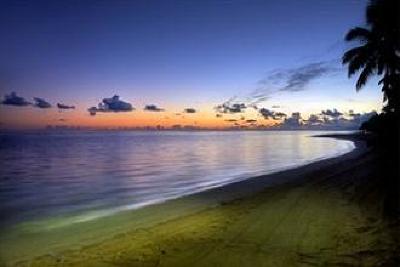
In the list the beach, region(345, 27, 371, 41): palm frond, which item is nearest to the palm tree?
region(345, 27, 371, 41): palm frond

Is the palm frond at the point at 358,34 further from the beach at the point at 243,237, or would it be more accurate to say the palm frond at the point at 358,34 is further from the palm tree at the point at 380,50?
the beach at the point at 243,237

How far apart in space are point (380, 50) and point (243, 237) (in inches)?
1080

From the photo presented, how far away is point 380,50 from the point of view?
104 ft

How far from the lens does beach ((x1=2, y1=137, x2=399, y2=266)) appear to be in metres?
7.67

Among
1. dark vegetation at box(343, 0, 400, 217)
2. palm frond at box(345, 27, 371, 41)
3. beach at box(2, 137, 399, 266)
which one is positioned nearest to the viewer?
beach at box(2, 137, 399, 266)

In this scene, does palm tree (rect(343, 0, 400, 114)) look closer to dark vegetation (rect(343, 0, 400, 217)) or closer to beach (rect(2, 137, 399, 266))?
dark vegetation (rect(343, 0, 400, 217))

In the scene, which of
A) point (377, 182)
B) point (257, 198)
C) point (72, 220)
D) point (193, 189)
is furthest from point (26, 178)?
point (377, 182)

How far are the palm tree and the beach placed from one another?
18.9 meters

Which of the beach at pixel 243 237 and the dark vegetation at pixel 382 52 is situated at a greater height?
the dark vegetation at pixel 382 52

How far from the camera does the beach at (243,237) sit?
7.67m

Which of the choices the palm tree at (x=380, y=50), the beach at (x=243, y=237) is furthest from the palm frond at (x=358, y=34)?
the beach at (x=243, y=237)

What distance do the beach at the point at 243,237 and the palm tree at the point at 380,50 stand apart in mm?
18888

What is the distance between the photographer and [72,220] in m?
14.1

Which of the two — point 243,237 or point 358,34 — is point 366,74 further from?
point 243,237
